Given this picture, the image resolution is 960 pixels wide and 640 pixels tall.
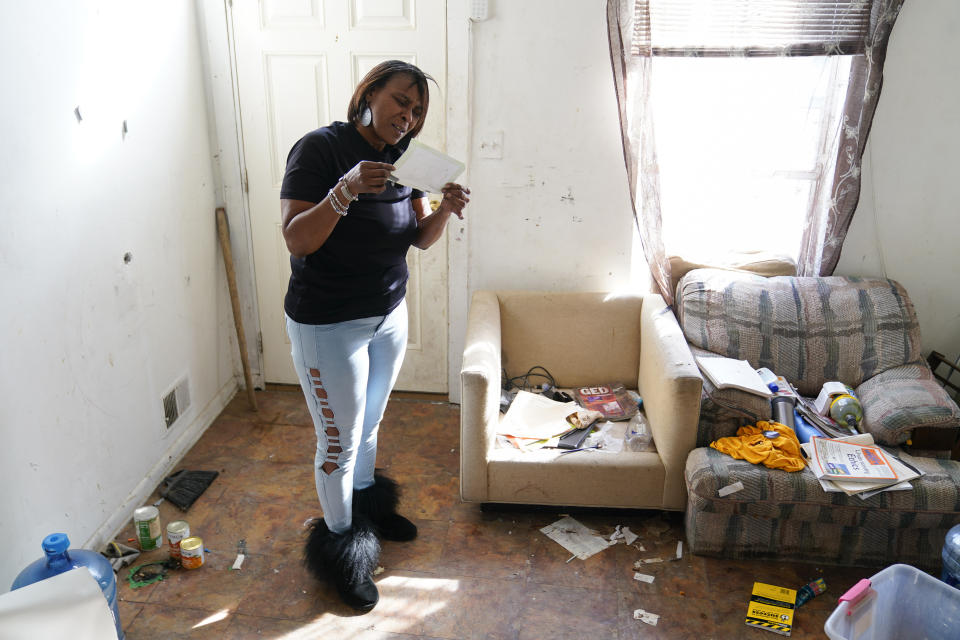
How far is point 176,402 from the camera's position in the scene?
2811 mm

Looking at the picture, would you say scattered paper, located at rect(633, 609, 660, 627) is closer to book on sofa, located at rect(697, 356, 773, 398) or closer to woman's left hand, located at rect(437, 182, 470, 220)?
book on sofa, located at rect(697, 356, 773, 398)

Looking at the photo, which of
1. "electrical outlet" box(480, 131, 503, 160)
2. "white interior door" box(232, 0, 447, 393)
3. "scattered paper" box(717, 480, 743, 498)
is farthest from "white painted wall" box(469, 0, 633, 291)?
"scattered paper" box(717, 480, 743, 498)

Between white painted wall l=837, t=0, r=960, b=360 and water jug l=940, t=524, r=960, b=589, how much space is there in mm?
1144

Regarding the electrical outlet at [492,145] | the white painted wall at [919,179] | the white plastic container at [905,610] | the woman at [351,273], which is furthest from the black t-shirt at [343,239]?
the white painted wall at [919,179]

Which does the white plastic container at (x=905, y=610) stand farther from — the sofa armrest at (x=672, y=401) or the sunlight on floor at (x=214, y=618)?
the sunlight on floor at (x=214, y=618)

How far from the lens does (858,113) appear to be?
2697mm

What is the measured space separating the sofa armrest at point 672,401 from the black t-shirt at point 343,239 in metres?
1.00

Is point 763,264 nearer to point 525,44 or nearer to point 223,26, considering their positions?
point 525,44

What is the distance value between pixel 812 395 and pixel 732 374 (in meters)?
0.47

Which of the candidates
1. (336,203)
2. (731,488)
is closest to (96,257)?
(336,203)

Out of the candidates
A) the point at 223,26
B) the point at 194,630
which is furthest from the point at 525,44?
the point at 194,630

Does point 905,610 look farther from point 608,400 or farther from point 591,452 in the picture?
point 608,400

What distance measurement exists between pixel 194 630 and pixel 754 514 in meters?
1.71

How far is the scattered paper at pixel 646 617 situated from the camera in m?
2.07
